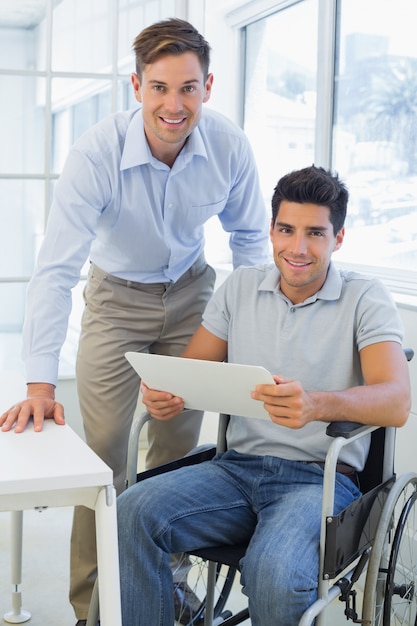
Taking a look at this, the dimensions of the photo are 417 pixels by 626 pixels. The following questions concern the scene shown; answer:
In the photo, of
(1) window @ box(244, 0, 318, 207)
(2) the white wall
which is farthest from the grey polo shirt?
(2) the white wall

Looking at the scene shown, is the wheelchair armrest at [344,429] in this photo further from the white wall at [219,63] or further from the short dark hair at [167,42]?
the white wall at [219,63]

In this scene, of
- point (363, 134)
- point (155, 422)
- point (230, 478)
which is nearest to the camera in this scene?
point (230, 478)

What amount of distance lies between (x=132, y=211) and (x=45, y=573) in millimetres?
1214

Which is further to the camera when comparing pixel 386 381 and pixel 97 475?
pixel 386 381

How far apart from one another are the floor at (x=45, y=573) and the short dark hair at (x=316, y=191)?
3.82 ft

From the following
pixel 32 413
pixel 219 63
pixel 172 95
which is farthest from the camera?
pixel 219 63

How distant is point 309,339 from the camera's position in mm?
1824

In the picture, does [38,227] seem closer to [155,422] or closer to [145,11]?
[145,11]

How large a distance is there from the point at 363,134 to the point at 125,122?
1.06 metres

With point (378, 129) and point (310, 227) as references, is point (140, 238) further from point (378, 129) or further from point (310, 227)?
point (378, 129)

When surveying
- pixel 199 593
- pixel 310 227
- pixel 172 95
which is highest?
pixel 172 95

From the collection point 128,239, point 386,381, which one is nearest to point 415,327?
point 386,381

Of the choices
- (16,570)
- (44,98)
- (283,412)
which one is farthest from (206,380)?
(44,98)

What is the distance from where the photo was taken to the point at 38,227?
3.77m
